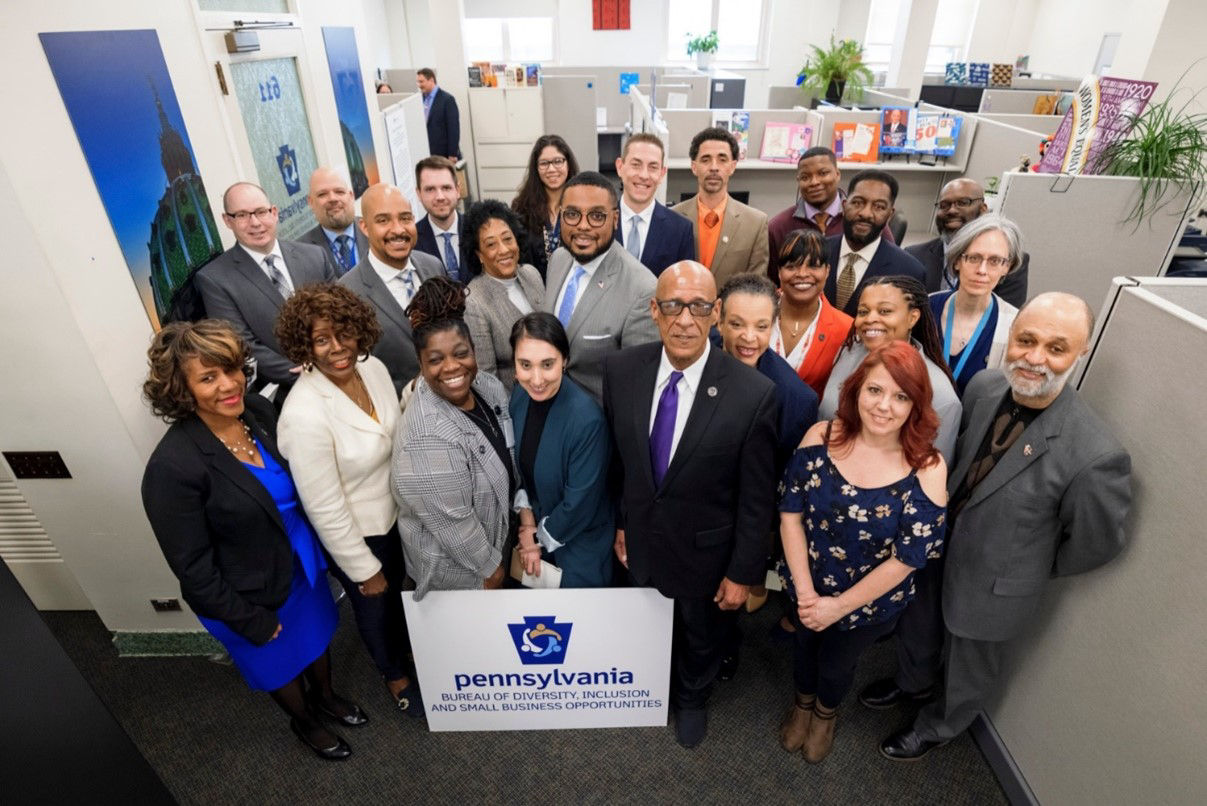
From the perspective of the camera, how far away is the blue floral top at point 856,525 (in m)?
1.63

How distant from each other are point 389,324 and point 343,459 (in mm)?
741

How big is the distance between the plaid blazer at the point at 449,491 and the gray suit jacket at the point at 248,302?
0.95 meters

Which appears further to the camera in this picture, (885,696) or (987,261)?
(885,696)

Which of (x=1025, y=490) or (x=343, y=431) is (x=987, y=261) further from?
(x=343, y=431)

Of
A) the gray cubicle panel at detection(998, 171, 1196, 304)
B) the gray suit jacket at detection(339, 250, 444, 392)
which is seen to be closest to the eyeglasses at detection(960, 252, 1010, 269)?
the gray cubicle panel at detection(998, 171, 1196, 304)

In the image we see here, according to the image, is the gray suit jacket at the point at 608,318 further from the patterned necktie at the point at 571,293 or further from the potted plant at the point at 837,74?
the potted plant at the point at 837,74

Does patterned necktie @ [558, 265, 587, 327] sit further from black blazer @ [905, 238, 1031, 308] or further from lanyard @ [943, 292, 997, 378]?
black blazer @ [905, 238, 1031, 308]

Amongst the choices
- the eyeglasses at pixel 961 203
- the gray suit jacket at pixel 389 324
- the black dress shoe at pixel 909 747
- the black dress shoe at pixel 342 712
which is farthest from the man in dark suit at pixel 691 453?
the eyeglasses at pixel 961 203

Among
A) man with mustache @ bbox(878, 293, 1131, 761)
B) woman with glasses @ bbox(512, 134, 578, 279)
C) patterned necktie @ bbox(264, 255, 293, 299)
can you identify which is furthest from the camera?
woman with glasses @ bbox(512, 134, 578, 279)

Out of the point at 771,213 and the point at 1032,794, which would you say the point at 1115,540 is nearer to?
the point at 1032,794

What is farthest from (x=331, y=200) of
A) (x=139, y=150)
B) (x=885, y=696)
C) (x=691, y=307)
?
(x=885, y=696)

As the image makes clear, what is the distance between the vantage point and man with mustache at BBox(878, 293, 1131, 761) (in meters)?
1.55

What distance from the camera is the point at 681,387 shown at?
1.73m

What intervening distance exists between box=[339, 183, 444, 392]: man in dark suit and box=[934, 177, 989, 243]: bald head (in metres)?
2.44
